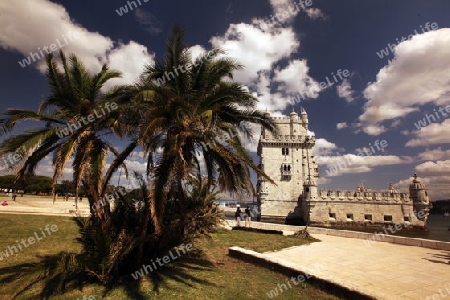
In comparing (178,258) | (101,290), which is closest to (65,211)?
(178,258)

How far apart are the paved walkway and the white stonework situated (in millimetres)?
28643

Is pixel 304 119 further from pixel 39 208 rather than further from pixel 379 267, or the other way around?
pixel 39 208

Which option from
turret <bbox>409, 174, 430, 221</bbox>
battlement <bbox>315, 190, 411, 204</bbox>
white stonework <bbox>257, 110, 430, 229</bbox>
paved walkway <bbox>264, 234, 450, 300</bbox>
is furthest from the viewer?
battlement <bbox>315, 190, 411, 204</bbox>

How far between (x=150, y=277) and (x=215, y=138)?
4511 millimetres

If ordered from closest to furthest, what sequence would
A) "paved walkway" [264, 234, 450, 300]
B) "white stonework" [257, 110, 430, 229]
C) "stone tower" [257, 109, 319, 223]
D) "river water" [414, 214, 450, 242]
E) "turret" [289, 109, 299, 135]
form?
1. "paved walkway" [264, 234, 450, 300]
2. "river water" [414, 214, 450, 242]
3. "white stonework" [257, 110, 430, 229]
4. "stone tower" [257, 109, 319, 223]
5. "turret" [289, 109, 299, 135]

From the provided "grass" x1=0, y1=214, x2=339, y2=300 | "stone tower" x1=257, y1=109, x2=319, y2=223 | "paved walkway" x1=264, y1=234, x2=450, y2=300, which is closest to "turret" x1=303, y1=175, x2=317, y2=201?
"stone tower" x1=257, y1=109, x2=319, y2=223

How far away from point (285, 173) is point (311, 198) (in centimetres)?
671

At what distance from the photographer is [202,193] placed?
12695 mm

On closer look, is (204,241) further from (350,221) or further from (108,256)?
(350,221)

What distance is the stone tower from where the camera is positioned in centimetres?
4231

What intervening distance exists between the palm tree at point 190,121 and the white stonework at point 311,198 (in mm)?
34124

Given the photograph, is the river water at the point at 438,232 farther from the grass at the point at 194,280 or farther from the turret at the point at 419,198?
the grass at the point at 194,280

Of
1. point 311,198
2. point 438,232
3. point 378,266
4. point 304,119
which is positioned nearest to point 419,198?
point 438,232

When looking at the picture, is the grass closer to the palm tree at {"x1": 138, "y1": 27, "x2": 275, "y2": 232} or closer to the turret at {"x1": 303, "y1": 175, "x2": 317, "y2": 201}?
the palm tree at {"x1": 138, "y1": 27, "x2": 275, "y2": 232}
